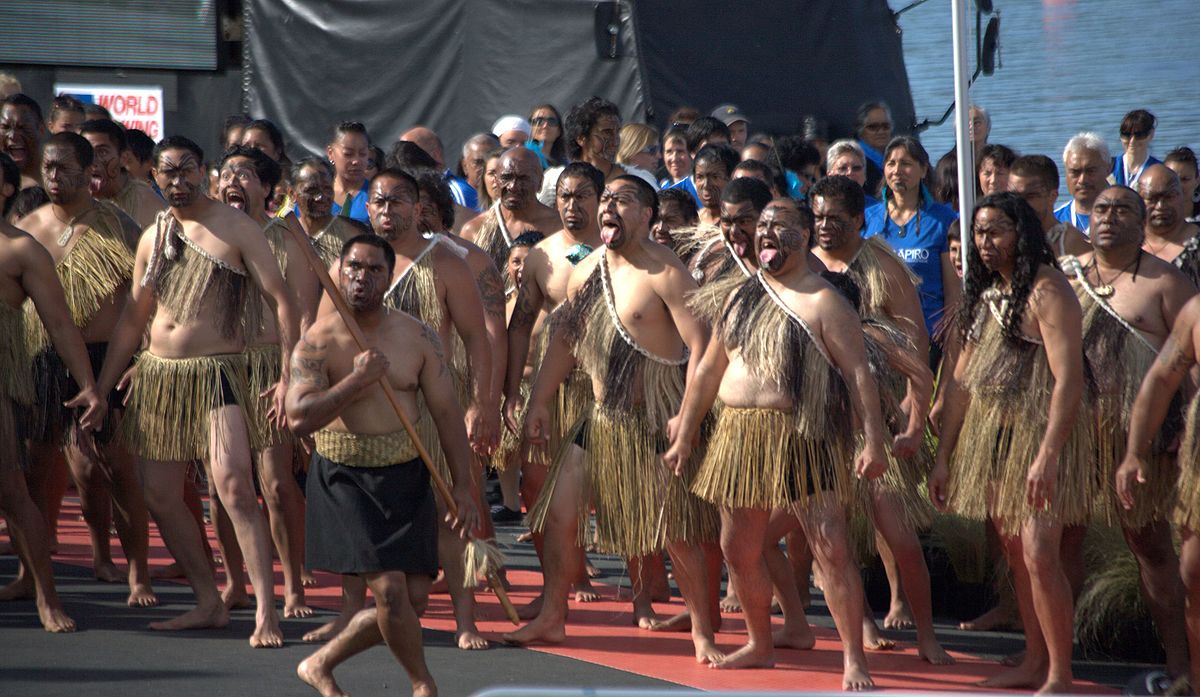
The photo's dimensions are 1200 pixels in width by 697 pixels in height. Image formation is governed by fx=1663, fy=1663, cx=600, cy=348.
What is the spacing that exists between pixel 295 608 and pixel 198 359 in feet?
3.62

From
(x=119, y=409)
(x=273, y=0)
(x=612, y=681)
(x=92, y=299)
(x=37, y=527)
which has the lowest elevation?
(x=612, y=681)

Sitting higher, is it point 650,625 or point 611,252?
point 611,252

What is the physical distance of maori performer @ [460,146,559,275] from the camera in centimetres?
732

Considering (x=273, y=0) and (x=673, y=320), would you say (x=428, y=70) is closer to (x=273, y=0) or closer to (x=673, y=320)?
(x=273, y=0)

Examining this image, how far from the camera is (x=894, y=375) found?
632cm

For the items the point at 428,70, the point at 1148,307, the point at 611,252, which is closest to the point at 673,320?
the point at 611,252

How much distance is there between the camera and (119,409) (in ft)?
22.4

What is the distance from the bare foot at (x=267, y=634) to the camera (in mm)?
6023

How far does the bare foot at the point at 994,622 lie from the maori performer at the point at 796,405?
4.23ft

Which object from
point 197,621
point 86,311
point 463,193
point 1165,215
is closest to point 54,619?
point 197,621

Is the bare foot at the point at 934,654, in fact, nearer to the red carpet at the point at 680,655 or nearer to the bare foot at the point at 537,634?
the red carpet at the point at 680,655

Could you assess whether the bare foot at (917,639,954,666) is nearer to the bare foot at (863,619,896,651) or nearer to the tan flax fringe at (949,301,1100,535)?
the bare foot at (863,619,896,651)

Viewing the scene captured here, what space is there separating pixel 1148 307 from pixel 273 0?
30.3ft

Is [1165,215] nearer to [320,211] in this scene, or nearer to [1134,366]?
[1134,366]
